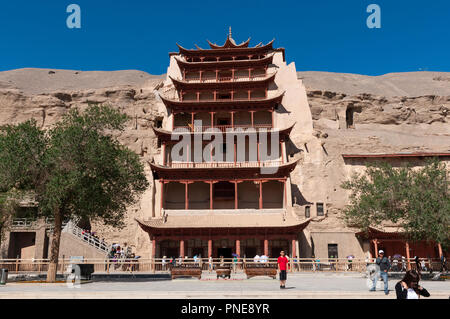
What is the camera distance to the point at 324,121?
48344mm

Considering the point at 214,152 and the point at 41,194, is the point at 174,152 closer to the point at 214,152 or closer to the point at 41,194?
the point at 214,152

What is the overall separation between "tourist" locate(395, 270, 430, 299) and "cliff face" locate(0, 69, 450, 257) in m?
28.7

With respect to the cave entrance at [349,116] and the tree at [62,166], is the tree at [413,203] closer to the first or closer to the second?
the tree at [62,166]

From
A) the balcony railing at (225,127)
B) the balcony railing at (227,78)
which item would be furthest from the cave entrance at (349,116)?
the balcony railing at (225,127)

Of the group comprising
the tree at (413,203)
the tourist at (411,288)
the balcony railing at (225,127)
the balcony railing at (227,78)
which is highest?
the balcony railing at (227,78)

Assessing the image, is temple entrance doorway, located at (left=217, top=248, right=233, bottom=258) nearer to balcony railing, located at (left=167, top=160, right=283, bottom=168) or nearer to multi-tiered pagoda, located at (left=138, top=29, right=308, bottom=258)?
multi-tiered pagoda, located at (left=138, top=29, right=308, bottom=258)

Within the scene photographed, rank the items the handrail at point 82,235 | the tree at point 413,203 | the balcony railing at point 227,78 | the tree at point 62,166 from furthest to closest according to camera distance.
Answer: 1. the balcony railing at point 227,78
2. the handrail at point 82,235
3. the tree at point 413,203
4. the tree at point 62,166

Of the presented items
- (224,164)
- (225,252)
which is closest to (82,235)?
(225,252)

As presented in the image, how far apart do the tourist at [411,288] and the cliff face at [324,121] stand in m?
28.7

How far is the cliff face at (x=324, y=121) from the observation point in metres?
37.9

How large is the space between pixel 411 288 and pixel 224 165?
1128 inches

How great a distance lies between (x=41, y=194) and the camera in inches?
816

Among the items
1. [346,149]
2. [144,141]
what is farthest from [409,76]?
[144,141]
